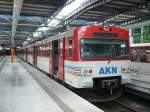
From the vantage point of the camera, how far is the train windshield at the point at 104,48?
856 centimetres

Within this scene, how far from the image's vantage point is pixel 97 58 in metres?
8.67

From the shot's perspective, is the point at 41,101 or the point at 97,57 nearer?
the point at 41,101

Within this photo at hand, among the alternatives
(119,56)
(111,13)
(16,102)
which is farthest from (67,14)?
(16,102)

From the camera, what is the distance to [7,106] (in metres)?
6.50

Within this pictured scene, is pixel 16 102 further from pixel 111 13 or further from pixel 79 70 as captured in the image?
pixel 111 13

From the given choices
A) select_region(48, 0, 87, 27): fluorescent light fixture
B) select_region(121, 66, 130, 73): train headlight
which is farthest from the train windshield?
select_region(48, 0, 87, 27): fluorescent light fixture

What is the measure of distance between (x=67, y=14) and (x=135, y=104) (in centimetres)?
809

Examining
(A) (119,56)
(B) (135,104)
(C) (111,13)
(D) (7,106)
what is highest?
(C) (111,13)

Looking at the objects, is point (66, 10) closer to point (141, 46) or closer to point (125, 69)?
point (141, 46)

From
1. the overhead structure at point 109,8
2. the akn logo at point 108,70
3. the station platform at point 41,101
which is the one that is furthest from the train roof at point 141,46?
the station platform at point 41,101

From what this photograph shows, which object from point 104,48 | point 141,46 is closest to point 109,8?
point 141,46

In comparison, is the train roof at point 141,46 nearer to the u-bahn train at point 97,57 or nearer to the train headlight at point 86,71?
the u-bahn train at point 97,57

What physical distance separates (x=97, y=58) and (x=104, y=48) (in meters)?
0.52

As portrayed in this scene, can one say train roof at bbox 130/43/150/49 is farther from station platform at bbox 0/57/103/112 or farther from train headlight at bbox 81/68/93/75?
station platform at bbox 0/57/103/112
